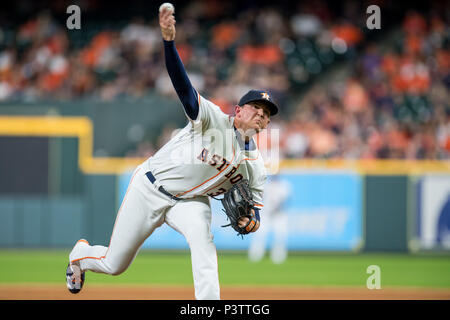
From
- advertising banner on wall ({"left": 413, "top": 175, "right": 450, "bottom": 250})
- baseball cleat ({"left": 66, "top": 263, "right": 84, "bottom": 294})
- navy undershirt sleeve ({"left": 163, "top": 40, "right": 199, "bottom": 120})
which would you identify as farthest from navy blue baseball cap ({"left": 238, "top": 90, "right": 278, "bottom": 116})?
advertising banner on wall ({"left": 413, "top": 175, "right": 450, "bottom": 250})

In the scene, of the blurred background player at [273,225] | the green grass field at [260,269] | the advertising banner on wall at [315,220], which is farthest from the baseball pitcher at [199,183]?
the advertising banner on wall at [315,220]

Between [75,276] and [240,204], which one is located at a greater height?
[240,204]

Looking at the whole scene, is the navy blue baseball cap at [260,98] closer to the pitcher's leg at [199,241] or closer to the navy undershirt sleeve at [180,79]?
the navy undershirt sleeve at [180,79]

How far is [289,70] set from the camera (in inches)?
517

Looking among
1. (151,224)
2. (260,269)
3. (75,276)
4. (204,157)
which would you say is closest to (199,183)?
(204,157)

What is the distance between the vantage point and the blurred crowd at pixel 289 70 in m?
11.4

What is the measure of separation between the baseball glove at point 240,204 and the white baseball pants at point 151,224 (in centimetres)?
17

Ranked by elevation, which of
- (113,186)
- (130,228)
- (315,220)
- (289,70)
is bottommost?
(130,228)

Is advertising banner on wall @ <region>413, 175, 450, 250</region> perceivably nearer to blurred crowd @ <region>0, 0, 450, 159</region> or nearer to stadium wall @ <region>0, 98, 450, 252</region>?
stadium wall @ <region>0, 98, 450, 252</region>

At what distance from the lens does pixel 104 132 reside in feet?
Answer: 38.1

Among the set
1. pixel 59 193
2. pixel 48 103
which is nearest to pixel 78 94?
pixel 48 103

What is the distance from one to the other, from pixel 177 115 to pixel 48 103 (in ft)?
7.64

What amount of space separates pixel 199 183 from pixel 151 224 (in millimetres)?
477

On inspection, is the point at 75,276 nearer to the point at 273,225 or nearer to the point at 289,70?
the point at 273,225
